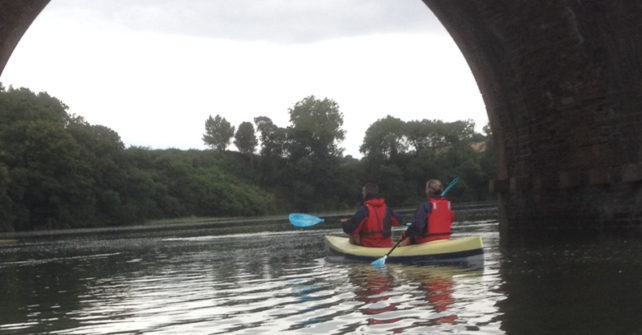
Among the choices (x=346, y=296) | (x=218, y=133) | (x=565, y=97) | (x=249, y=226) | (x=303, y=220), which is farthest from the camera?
(x=218, y=133)

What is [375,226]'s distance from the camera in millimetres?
13305

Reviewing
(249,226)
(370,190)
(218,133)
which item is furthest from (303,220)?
(218,133)

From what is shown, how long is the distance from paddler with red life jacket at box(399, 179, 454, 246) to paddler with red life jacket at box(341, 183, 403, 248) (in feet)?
2.96

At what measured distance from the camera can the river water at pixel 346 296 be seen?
6.70m

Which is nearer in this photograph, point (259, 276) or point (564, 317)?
point (564, 317)

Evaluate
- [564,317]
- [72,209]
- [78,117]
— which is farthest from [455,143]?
[564,317]

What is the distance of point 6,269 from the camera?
1645 cm

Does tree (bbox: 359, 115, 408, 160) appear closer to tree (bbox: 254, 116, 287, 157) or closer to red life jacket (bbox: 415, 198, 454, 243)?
tree (bbox: 254, 116, 287, 157)

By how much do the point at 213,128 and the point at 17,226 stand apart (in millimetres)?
51526

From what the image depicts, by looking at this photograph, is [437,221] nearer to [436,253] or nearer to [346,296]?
[436,253]

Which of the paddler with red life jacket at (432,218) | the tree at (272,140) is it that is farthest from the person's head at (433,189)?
the tree at (272,140)

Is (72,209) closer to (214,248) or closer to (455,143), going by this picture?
(214,248)

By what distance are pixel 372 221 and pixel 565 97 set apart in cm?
502

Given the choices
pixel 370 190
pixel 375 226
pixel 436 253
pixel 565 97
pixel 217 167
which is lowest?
pixel 436 253
